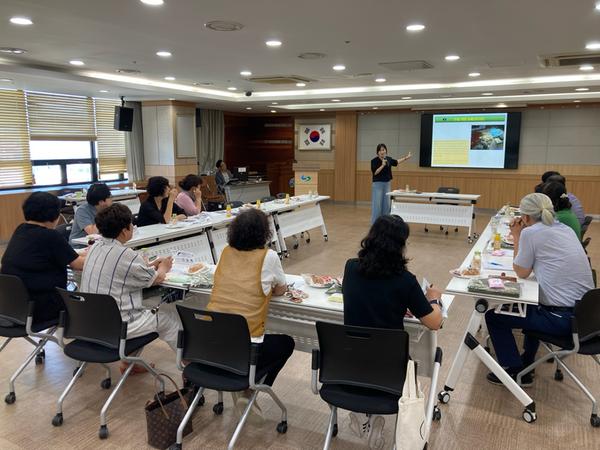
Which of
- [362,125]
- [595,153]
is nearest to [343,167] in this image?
[362,125]

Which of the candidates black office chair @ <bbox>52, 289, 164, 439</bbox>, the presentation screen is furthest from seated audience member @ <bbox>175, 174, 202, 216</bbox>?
the presentation screen

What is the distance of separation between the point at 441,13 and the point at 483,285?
235cm

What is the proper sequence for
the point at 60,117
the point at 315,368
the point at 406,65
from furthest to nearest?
the point at 60,117 < the point at 406,65 < the point at 315,368

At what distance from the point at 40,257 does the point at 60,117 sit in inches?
293

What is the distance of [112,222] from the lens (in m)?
2.77

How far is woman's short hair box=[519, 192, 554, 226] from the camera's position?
118 inches

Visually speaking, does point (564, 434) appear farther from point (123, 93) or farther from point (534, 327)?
point (123, 93)

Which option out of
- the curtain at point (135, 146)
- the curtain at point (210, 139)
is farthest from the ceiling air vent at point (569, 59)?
the curtain at point (210, 139)

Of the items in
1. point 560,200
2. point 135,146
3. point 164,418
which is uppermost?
point 135,146

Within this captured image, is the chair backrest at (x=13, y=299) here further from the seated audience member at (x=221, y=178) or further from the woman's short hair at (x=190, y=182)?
the seated audience member at (x=221, y=178)

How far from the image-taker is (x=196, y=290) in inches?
115

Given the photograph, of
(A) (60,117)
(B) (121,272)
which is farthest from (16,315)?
(A) (60,117)

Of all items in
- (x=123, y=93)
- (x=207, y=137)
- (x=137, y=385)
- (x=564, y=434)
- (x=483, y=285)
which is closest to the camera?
(x=564, y=434)

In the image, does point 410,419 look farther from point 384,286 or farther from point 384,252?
point 384,252
